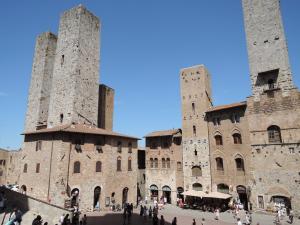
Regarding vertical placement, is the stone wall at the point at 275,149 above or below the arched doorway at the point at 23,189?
above

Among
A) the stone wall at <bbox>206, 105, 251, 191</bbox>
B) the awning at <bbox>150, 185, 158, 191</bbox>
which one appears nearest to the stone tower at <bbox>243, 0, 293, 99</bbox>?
the stone wall at <bbox>206, 105, 251, 191</bbox>

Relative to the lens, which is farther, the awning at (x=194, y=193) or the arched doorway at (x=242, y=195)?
the awning at (x=194, y=193)

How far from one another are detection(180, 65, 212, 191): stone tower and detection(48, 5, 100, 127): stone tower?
13.8 meters

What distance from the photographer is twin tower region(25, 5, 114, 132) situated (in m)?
32.6

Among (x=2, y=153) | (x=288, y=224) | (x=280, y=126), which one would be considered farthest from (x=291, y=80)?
(x=2, y=153)

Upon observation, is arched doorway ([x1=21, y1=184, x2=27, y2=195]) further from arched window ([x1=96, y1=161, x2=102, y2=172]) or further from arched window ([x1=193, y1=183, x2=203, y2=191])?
arched window ([x1=193, y1=183, x2=203, y2=191])

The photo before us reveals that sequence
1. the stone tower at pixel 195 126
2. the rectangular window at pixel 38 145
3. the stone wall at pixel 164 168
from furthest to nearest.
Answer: the stone wall at pixel 164 168 < the stone tower at pixel 195 126 < the rectangular window at pixel 38 145

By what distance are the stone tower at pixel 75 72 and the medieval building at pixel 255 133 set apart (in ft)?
48.4

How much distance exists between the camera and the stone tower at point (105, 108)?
40.2 m

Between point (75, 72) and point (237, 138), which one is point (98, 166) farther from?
point (237, 138)

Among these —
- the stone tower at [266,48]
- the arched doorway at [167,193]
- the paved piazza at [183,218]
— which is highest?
the stone tower at [266,48]

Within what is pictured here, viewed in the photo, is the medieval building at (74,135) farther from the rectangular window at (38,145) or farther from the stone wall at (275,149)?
the stone wall at (275,149)


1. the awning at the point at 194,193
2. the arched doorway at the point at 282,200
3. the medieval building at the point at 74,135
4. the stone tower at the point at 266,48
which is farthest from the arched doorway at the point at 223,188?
the stone tower at the point at 266,48

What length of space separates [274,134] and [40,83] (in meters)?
35.0
